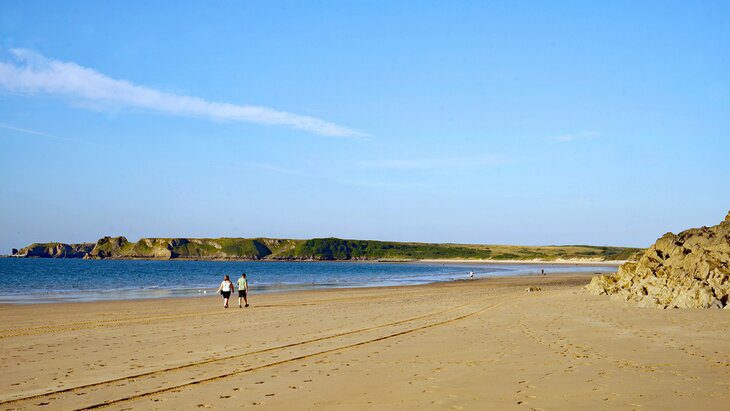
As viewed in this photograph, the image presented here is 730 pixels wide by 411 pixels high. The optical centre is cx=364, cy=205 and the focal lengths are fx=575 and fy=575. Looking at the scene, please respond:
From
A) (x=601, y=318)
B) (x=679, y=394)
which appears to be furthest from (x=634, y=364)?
(x=601, y=318)

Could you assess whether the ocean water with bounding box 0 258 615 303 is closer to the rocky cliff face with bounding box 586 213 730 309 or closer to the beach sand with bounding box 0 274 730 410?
the beach sand with bounding box 0 274 730 410

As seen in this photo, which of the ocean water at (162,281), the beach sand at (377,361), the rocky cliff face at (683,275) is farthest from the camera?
the ocean water at (162,281)

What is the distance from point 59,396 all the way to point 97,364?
3290mm

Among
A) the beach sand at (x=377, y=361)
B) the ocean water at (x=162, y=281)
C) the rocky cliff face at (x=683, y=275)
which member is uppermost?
the rocky cliff face at (x=683, y=275)

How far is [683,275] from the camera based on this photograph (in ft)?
80.3

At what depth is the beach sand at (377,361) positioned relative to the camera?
9.07m

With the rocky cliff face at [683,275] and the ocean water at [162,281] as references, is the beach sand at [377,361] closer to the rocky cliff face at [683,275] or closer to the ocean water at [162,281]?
the rocky cliff face at [683,275]

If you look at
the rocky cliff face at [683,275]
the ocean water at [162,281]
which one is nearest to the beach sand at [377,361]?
the rocky cliff face at [683,275]

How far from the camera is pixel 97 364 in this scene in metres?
12.8

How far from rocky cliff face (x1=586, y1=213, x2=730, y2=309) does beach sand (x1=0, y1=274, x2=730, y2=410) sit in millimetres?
1373

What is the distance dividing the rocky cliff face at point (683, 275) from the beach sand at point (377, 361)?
1.37 meters

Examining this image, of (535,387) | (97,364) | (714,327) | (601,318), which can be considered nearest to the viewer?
(535,387)

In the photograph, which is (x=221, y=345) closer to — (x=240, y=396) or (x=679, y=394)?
(x=240, y=396)

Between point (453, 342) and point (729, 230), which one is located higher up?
point (729, 230)
